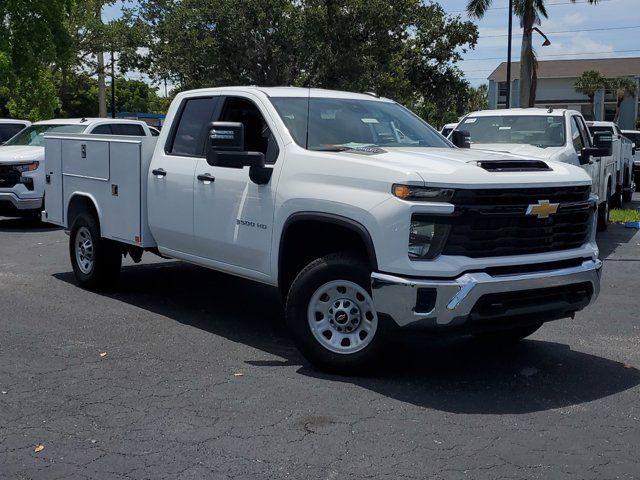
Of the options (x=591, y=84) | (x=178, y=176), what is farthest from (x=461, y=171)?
(x=591, y=84)

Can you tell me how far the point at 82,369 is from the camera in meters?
6.23

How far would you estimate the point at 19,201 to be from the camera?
14.7 meters

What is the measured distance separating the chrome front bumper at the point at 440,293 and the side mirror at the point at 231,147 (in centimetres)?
148

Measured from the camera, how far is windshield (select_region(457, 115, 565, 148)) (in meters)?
12.1

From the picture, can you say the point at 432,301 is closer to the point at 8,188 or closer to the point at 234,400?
the point at 234,400

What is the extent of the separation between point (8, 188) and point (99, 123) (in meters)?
2.08

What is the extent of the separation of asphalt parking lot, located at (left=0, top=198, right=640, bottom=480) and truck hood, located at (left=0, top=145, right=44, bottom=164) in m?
6.97

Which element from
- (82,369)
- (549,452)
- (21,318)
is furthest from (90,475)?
(21,318)

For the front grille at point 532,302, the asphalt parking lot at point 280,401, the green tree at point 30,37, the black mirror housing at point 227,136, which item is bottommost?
the asphalt parking lot at point 280,401

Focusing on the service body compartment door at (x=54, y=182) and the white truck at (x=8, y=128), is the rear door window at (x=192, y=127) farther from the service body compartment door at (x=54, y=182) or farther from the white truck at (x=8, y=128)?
the white truck at (x=8, y=128)

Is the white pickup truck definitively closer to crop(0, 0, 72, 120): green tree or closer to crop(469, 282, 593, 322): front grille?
crop(469, 282, 593, 322): front grille

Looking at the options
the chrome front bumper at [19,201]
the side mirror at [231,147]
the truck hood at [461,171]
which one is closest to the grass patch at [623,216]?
the chrome front bumper at [19,201]

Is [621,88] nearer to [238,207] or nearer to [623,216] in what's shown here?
[623,216]

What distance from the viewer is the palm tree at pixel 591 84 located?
73.9 metres
